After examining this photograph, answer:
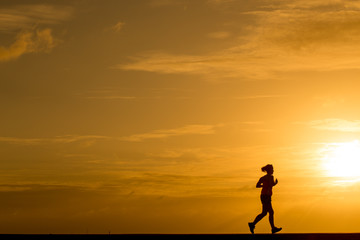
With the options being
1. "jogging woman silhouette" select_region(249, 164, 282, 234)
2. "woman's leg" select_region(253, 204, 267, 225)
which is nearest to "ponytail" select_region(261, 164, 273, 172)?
"jogging woman silhouette" select_region(249, 164, 282, 234)

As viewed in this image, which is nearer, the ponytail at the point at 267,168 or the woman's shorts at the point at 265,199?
the woman's shorts at the point at 265,199

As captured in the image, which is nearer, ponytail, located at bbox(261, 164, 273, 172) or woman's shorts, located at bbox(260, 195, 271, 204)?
woman's shorts, located at bbox(260, 195, 271, 204)

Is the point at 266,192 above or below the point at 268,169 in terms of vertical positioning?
below
